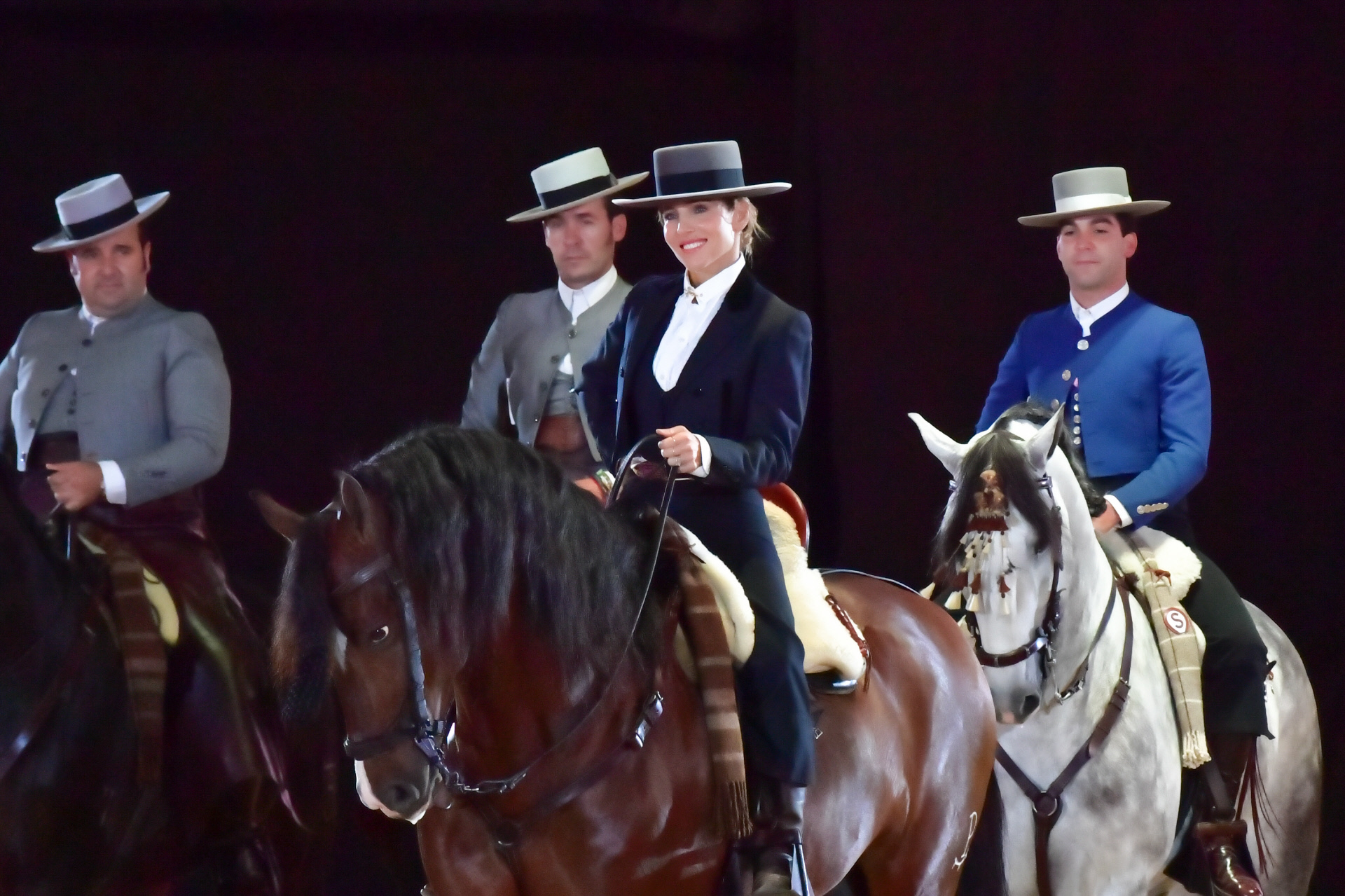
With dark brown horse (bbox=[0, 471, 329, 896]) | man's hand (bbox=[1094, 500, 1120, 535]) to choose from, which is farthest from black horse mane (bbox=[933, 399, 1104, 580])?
dark brown horse (bbox=[0, 471, 329, 896])

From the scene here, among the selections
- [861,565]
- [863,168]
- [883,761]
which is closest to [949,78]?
[863,168]

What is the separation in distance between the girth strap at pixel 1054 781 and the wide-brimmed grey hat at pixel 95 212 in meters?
2.33

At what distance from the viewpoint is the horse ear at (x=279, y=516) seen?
7.77 feet

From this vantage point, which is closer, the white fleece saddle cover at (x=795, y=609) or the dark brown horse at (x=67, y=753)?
the white fleece saddle cover at (x=795, y=609)

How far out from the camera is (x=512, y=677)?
8.25ft

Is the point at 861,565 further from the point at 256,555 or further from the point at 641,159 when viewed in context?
the point at 256,555

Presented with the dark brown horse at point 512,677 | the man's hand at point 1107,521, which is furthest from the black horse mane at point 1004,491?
the dark brown horse at point 512,677

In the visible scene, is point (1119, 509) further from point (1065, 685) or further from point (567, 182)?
point (567, 182)

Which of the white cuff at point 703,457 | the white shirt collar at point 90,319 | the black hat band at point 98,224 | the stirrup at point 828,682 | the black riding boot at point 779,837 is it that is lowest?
the black riding boot at point 779,837

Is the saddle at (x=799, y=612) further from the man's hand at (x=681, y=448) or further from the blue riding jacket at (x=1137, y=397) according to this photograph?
the blue riding jacket at (x=1137, y=397)

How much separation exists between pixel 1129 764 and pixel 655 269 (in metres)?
2.53

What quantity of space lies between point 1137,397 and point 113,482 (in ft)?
7.83

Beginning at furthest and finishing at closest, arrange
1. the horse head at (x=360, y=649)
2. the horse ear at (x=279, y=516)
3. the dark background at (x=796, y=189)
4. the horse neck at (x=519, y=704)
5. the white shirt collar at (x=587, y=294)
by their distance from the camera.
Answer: the dark background at (x=796, y=189) → the white shirt collar at (x=587, y=294) → the horse neck at (x=519, y=704) → the horse ear at (x=279, y=516) → the horse head at (x=360, y=649)

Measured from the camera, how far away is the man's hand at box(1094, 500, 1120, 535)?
3.82m
